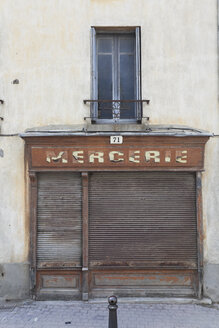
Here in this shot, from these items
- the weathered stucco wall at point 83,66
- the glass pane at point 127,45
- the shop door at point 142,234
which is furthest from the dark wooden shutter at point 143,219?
the glass pane at point 127,45

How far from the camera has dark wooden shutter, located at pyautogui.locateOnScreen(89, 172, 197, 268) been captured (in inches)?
241

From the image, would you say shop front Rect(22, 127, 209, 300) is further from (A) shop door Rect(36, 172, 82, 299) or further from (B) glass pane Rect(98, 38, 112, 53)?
(B) glass pane Rect(98, 38, 112, 53)

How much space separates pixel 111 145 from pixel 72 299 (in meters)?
3.25

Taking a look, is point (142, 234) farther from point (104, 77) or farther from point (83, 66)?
point (83, 66)

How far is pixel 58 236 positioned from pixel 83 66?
361cm

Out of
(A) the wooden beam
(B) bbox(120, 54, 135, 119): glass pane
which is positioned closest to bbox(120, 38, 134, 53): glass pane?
(B) bbox(120, 54, 135, 119): glass pane

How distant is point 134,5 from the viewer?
6242 millimetres

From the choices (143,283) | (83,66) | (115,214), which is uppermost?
(83,66)

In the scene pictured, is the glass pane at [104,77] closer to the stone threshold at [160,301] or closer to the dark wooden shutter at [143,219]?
the dark wooden shutter at [143,219]

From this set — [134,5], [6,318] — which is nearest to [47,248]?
[6,318]

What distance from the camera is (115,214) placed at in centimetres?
620

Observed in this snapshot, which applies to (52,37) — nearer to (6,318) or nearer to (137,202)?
(137,202)

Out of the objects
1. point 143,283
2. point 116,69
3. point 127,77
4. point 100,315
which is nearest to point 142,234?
point 143,283

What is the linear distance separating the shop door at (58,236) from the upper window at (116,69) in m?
1.74
